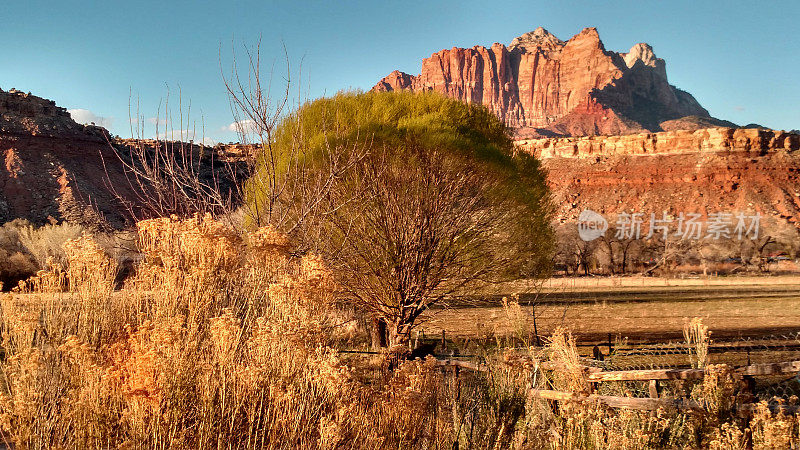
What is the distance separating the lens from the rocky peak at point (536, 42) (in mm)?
159375

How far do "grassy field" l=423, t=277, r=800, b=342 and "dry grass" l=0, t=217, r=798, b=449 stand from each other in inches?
132

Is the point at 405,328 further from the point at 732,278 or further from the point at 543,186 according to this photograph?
the point at 732,278

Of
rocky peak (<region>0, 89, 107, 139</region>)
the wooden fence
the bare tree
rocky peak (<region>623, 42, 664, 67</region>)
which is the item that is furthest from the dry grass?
→ rocky peak (<region>623, 42, 664, 67</region>)

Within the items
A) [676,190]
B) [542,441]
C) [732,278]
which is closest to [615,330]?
[542,441]

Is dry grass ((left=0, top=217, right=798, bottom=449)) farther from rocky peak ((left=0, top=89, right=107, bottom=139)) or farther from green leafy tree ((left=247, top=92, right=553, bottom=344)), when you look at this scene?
rocky peak ((left=0, top=89, right=107, bottom=139))

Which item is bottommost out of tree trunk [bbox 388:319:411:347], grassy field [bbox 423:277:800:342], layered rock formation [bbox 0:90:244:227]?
grassy field [bbox 423:277:800:342]

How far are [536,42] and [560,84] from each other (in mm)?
30509

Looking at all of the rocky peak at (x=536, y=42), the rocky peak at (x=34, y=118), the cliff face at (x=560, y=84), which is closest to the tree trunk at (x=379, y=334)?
the rocky peak at (x=34, y=118)

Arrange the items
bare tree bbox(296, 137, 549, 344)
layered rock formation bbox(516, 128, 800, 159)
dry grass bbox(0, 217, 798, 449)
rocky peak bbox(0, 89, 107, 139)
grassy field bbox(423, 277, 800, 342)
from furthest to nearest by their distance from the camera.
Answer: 1. layered rock formation bbox(516, 128, 800, 159)
2. rocky peak bbox(0, 89, 107, 139)
3. grassy field bbox(423, 277, 800, 342)
4. bare tree bbox(296, 137, 549, 344)
5. dry grass bbox(0, 217, 798, 449)

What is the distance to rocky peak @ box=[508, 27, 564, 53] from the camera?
15938cm

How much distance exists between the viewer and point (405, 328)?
33.4ft

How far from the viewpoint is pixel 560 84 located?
148 meters

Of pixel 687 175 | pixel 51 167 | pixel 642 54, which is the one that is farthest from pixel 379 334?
pixel 642 54

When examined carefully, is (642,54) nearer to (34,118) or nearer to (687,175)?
(687,175)
